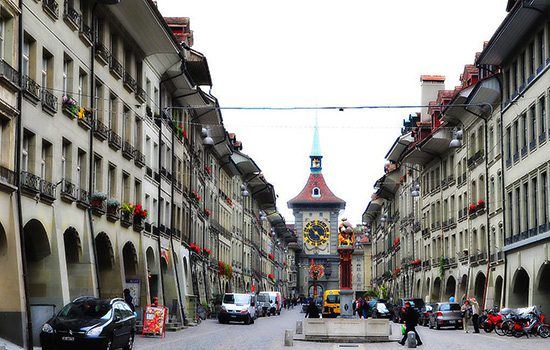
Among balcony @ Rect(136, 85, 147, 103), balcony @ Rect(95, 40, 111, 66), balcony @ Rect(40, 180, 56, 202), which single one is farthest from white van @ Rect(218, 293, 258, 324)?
balcony @ Rect(40, 180, 56, 202)

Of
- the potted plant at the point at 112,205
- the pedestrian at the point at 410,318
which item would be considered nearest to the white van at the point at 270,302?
the potted plant at the point at 112,205

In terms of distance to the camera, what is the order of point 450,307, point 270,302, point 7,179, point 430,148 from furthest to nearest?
point 270,302 → point 430,148 → point 450,307 → point 7,179

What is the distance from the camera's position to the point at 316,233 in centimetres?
19425

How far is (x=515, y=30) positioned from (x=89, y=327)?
28189 mm

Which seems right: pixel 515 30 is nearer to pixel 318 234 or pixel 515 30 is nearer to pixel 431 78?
pixel 431 78

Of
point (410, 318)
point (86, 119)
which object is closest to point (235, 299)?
point (86, 119)

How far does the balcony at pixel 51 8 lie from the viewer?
96.1 ft

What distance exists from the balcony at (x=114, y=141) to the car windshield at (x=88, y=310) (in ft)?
40.9

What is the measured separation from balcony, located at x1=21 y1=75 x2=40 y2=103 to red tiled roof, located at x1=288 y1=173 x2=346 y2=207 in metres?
164

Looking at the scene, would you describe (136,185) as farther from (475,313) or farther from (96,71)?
(475,313)

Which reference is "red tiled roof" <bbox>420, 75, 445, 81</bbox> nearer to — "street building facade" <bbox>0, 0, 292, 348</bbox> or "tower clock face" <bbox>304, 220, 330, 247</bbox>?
"street building facade" <bbox>0, 0, 292, 348</bbox>

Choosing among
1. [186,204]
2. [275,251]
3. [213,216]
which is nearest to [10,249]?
[186,204]

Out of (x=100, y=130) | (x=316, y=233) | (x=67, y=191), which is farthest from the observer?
(x=316, y=233)

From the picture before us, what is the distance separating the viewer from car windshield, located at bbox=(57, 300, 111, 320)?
25.8 metres
